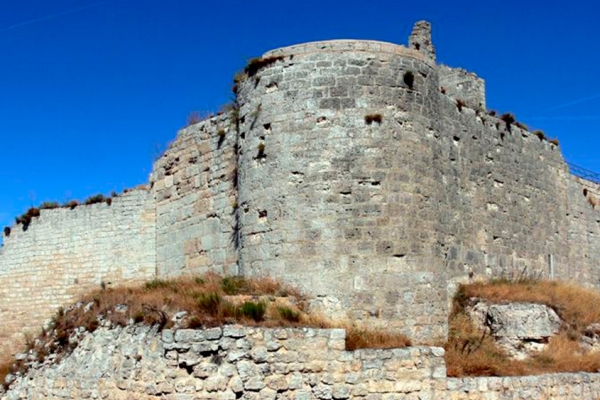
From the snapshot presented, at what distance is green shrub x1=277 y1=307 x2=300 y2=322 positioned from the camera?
12.3 meters

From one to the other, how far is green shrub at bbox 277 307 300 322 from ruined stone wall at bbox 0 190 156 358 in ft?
25.8

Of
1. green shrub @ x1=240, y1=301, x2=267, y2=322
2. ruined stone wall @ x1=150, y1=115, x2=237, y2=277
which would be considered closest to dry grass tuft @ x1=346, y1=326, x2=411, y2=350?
green shrub @ x1=240, y1=301, x2=267, y2=322

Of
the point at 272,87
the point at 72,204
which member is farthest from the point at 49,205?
the point at 272,87

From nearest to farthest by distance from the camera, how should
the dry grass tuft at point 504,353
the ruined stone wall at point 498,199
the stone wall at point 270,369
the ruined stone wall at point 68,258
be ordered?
1. the stone wall at point 270,369
2. the dry grass tuft at point 504,353
3. the ruined stone wall at point 498,199
4. the ruined stone wall at point 68,258

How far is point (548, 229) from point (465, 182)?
4.69 meters

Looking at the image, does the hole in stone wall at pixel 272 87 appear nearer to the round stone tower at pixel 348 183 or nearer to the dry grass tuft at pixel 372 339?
the round stone tower at pixel 348 183

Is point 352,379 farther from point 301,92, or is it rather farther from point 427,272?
point 301,92

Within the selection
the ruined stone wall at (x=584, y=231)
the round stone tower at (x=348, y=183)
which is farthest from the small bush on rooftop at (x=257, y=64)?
the ruined stone wall at (x=584, y=231)

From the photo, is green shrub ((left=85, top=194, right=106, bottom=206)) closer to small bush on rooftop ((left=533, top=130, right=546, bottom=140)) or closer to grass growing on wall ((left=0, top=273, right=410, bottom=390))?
grass growing on wall ((left=0, top=273, right=410, bottom=390))

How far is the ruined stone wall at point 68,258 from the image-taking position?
2005 centimetres

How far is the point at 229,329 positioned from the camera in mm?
11617

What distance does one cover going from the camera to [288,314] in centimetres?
1237

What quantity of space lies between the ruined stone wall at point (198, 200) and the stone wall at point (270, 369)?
4513 mm

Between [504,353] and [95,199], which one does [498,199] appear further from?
[95,199]
